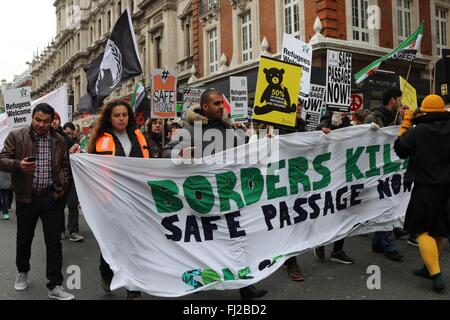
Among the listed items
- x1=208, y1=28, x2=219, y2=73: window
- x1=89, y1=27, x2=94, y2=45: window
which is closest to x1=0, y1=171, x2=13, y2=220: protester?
x1=208, y1=28, x2=219, y2=73: window

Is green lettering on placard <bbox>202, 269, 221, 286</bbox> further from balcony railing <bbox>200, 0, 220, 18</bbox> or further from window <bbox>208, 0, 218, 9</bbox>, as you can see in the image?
window <bbox>208, 0, 218, 9</bbox>

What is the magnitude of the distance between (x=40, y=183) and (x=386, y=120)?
4618 millimetres

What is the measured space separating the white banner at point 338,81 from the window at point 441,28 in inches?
604

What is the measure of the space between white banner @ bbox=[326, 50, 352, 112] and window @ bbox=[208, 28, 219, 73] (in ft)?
54.1

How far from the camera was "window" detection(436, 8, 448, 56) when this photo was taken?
20.8 metres

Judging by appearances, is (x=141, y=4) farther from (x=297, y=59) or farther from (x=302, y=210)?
(x=302, y=210)

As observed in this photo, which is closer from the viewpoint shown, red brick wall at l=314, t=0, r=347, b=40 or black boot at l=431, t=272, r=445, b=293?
black boot at l=431, t=272, r=445, b=293

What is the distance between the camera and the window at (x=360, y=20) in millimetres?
17625

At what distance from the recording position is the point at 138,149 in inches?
175

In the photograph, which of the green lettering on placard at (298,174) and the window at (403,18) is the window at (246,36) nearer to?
the window at (403,18)

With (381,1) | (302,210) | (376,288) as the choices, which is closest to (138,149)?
(302,210)

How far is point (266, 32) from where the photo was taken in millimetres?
19859

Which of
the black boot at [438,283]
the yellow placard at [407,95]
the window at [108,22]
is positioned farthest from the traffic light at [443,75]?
the window at [108,22]
